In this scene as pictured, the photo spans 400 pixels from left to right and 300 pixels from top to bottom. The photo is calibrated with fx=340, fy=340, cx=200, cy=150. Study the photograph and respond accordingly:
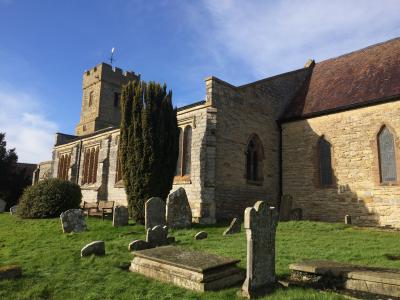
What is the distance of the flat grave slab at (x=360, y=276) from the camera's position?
217 inches

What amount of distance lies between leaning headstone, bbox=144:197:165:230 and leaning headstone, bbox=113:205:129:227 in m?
1.91

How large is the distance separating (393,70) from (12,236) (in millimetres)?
17492

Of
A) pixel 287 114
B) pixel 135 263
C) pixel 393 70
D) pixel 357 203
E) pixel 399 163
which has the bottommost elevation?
pixel 135 263

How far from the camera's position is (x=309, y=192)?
1647 cm

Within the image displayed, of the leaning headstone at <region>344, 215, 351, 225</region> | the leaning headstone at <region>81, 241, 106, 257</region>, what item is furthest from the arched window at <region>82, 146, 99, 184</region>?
the leaning headstone at <region>344, 215, 351, 225</region>

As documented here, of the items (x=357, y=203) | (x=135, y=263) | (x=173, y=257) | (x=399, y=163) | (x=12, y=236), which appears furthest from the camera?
(x=357, y=203)

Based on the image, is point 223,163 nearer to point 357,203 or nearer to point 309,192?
point 309,192

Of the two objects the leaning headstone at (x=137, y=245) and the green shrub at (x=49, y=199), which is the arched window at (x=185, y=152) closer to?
the green shrub at (x=49, y=199)

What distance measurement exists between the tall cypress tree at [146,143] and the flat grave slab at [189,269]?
22.6 ft

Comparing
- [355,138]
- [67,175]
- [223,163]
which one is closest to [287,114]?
[355,138]

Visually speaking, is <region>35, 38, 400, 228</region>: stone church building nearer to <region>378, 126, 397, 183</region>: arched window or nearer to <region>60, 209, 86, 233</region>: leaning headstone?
<region>378, 126, 397, 183</region>: arched window

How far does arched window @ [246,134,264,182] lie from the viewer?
56.5ft

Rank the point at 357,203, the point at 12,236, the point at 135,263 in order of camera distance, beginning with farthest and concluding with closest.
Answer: the point at 357,203 → the point at 12,236 → the point at 135,263

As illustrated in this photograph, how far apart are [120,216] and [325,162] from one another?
978 centimetres
